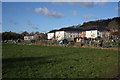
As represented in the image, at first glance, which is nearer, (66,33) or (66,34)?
(66,33)

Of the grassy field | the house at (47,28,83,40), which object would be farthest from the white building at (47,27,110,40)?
the grassy field

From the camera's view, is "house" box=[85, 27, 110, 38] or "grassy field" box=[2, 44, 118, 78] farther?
"house" box=[85, 27, 110, 38]

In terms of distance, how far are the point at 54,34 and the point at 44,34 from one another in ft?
49.9

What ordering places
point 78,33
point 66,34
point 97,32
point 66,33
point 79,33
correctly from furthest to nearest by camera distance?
point 79,33
point 78,33
point 66,34
point 66,33
point 97,32

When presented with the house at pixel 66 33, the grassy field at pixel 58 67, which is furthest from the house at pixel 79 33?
the grassy field at pixel 58 67

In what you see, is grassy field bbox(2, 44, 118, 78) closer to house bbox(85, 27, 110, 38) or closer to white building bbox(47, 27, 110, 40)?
house bbox(85, 27, 110, 38)

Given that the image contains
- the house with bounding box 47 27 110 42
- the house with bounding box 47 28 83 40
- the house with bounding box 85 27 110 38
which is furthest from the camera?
the house with bounding box 47 28 83 40

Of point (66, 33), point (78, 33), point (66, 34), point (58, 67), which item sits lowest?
point (58, 67)

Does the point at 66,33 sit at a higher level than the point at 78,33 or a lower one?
lower

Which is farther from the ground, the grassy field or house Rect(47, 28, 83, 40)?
house Rect(47, 28, 83, 40)

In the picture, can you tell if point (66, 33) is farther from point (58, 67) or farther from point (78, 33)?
point (58, 67)

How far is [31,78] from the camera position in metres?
6.09

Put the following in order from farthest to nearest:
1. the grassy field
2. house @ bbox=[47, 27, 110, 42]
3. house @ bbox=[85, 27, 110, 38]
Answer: house @ bbox=[47, 27, 110, 42]
house @ bbox=[85, 27, 110, 38]
the grassy field

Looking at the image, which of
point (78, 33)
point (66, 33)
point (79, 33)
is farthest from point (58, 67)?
point (79, 33)
